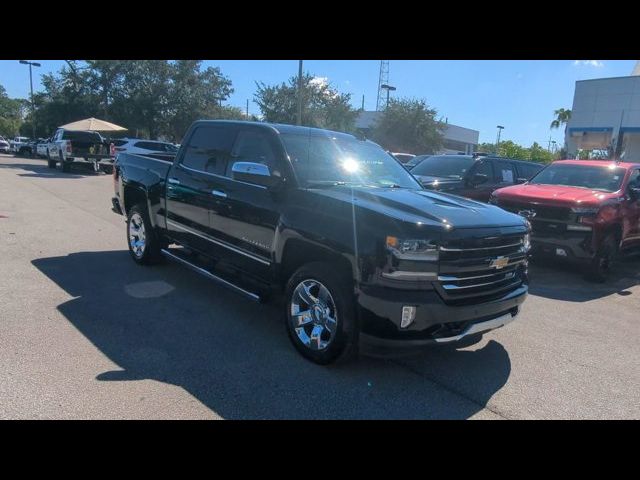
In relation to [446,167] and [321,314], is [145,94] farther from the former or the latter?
[321,314]

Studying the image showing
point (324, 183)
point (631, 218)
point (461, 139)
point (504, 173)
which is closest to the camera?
point (324, 183)

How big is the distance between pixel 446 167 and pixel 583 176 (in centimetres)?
312

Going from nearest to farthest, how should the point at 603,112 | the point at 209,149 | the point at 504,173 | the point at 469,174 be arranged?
the point at 209,149, the point at 469,174, the point at 504,173, the point at 603,112

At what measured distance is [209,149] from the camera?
5559 mm

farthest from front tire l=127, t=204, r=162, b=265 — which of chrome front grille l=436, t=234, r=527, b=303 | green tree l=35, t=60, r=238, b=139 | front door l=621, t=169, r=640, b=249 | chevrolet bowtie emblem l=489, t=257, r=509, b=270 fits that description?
green tree l=35, t=60, r=238, b=139

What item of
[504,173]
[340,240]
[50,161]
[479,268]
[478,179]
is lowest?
[50,161]

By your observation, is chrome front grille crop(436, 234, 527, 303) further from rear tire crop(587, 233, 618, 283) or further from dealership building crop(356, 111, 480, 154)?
dealership building crop(356, 111, 480, 154)

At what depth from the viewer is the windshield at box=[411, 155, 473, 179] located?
1089 centimetres

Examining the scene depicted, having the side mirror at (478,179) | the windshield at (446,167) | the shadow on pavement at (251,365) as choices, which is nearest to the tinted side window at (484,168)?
the windshield at (446,167)

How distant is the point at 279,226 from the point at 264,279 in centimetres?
58

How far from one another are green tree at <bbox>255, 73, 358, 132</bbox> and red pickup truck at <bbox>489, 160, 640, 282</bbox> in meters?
20.3

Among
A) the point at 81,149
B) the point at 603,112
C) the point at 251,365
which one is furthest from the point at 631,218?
the point at 603,112

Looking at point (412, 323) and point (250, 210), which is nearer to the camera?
point (412, 323)
